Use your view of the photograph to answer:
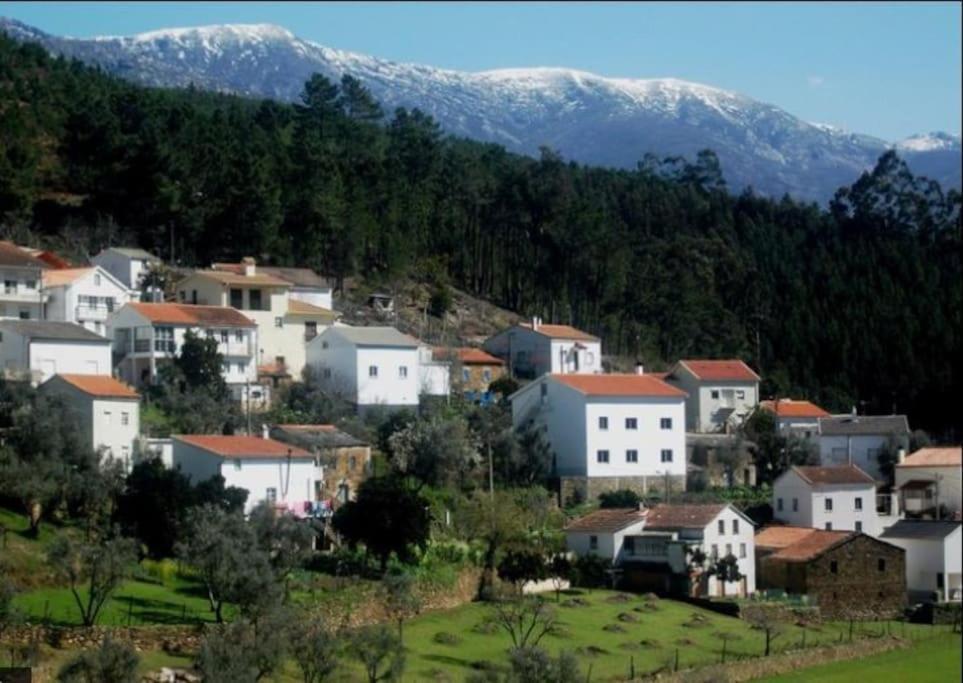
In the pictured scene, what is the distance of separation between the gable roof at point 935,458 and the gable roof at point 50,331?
21.5 m

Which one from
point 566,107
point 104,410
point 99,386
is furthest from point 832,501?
point 566,107

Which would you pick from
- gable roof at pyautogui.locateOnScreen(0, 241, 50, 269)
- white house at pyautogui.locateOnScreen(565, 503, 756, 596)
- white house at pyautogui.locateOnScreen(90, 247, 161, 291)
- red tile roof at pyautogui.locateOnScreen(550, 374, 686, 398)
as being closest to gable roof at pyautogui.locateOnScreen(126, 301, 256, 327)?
gable roof at pyautogui.locateOnScreen(0, 241, 50, 269)

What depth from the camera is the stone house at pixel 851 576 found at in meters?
40.8

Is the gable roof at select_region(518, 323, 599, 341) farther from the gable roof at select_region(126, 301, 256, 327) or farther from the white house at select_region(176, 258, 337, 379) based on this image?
the gable roof at select_region(126, 301, 256, 327)

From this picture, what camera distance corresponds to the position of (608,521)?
1620 inches

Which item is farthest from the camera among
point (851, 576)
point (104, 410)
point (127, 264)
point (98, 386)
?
point (127, 264)

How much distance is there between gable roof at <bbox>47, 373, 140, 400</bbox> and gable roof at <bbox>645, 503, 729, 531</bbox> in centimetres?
1280

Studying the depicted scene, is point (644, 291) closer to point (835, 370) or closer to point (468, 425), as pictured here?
point (835, 370)

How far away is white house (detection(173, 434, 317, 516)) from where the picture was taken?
122 ft

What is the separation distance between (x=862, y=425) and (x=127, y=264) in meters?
22.8

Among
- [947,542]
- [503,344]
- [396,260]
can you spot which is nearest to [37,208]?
[396,260]

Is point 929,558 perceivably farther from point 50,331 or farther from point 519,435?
point 50,331

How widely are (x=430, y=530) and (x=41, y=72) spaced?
129 feet

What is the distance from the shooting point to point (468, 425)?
1800 inches
